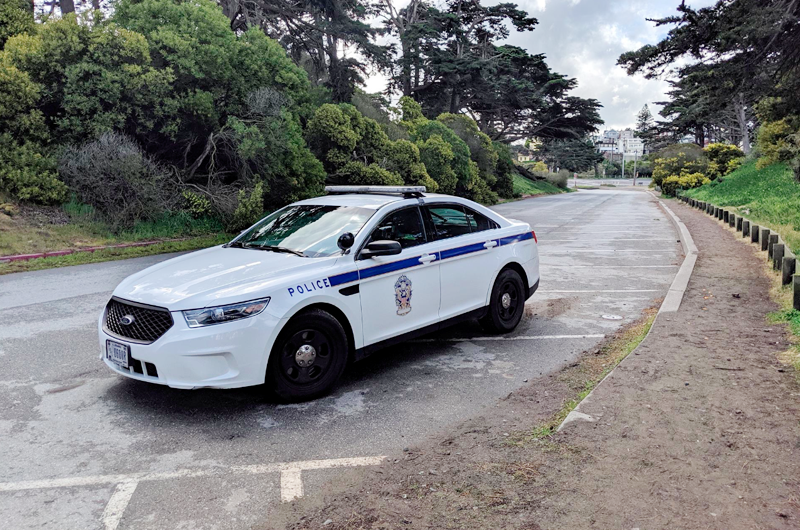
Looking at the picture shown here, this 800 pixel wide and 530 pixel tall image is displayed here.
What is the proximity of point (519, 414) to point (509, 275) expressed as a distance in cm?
248

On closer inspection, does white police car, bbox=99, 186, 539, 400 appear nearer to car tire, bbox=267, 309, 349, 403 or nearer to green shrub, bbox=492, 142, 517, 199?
car tire, bbox=267, 309, 349, 403

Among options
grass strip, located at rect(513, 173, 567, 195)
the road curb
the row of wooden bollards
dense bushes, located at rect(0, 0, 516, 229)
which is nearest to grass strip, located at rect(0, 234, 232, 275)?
dense bushes, located at rect(0, 0, 516, 229)

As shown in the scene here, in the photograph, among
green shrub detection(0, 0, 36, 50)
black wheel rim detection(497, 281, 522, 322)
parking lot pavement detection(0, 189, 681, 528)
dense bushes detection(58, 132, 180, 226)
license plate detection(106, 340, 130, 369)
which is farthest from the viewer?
green shrub detection(0, 0, 36, 50)

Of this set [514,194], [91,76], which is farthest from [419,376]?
[514,194]

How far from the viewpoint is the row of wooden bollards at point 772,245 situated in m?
7.84

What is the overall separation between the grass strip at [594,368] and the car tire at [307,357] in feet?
5.03

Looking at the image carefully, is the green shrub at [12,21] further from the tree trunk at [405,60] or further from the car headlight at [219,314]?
the tree trunk at [405,60]

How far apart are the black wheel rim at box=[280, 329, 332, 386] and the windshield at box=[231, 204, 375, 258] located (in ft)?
2.48

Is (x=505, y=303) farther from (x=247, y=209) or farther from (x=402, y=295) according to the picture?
(x=247, y=209)

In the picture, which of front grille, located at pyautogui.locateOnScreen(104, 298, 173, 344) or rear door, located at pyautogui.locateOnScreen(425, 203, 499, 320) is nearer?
front grille, located at pyautogui.locateOnScreen(104, 298, 173, 344)

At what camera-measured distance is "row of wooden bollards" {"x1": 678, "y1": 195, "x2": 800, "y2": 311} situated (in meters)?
7.84

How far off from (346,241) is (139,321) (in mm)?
1693

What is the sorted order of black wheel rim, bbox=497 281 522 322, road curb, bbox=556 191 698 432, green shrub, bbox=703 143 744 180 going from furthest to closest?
green shrub, bbox=703 143 744 180
black wheel rim, bbox=497 281 522 322
road curb, bbox=556 191 698 432

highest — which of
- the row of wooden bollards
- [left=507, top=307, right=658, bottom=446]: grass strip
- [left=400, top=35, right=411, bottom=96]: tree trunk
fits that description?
[left=400, top=35, right=411, bottom=96]: tree trunk
